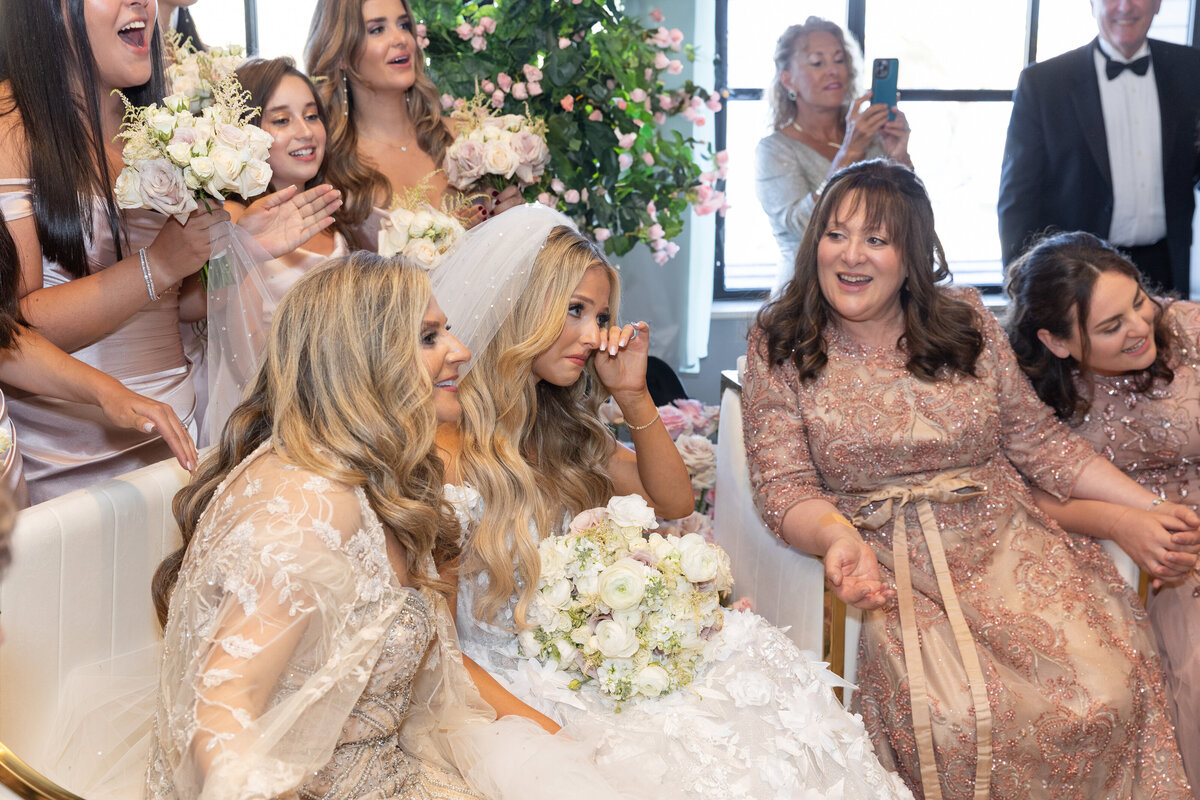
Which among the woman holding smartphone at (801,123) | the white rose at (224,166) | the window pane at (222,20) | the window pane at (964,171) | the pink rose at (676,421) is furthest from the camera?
the window pane at (964,171)

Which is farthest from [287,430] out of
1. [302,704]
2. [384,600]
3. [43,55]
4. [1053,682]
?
[1053,682]

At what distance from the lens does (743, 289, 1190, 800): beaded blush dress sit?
93.4 inches

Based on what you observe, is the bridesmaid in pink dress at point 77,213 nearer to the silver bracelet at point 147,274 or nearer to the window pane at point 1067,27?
the silver bracelet at point 147,274

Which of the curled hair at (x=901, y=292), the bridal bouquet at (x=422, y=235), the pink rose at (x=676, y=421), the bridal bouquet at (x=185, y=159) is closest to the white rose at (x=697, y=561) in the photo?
the curled hair at (x=901, y=292)

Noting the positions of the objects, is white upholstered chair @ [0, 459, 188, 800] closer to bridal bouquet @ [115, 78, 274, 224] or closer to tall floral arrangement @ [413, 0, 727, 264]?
bridal bouquet @ [115, 78, 274, 224]

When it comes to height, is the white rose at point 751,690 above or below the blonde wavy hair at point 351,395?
below

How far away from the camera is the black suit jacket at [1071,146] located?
14.5ft

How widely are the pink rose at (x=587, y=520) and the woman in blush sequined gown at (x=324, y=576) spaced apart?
29cm

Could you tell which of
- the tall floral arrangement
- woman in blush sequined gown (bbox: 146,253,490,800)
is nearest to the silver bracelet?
woman in blush sequined gown (bbox: 146,253,490,800)

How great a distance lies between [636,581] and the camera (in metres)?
2.03

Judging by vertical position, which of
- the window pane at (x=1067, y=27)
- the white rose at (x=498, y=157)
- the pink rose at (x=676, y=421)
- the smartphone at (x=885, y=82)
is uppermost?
the window pane at (x=1067, y=27)

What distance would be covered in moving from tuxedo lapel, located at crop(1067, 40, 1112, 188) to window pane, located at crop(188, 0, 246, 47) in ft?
12.4

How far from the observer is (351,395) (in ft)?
5.81

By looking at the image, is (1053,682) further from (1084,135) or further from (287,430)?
(1084,135)
